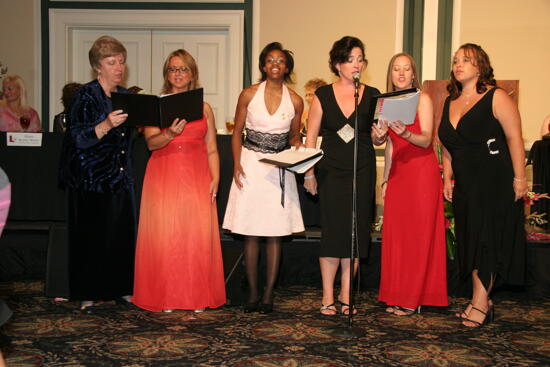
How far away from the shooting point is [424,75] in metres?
7.74

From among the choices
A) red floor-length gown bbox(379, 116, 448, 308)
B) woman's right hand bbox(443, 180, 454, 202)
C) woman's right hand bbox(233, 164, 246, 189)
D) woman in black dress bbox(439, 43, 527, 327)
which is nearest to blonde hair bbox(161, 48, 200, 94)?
woman's right hand bbox(233, 164, 246, 189)

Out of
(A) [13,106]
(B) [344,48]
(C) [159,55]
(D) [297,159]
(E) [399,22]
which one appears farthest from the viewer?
(C) [159,55]

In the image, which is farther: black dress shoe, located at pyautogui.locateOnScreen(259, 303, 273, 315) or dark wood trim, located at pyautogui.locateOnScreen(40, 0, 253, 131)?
dark wood trim, located at pyautogui.locateOnScreen(40, 0, 253, 131)

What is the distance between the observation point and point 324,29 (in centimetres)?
801

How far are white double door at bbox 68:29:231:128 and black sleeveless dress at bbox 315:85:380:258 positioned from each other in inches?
176

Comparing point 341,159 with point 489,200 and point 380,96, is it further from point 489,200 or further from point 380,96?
point 489,200

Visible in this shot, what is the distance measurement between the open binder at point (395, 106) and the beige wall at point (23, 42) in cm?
601

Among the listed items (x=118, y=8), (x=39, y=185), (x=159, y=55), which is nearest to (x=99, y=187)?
(x=39, y=185)

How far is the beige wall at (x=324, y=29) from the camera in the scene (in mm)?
7914

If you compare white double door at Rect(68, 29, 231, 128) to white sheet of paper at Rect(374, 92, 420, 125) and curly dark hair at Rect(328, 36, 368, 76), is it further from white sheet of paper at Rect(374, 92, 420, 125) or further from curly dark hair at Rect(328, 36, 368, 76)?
white sheet of paper at Rect(374, 92, 420, 125)

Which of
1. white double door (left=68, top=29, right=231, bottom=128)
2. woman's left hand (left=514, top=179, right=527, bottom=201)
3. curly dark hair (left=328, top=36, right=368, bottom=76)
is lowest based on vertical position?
woman's left hand (left=514, top=179, right=527, bottom=201)

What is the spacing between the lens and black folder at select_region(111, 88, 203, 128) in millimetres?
3557

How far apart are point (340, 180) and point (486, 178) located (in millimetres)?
861

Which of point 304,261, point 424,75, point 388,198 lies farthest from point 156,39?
point 388,198
